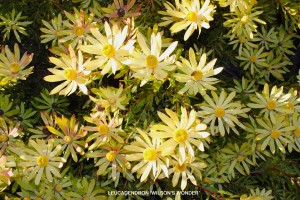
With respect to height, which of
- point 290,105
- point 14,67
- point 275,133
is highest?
point 14,67

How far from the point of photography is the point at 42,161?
1.35m

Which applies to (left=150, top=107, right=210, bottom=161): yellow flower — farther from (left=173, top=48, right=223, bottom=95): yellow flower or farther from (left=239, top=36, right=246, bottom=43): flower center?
(left=239, top=36, right=246, bottom=43): flower center

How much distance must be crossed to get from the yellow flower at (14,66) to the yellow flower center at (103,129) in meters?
0.35

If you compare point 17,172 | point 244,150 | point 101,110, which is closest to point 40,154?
point 17,172

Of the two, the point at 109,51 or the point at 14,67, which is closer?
the point at 109,51

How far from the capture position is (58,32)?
1.55 metres

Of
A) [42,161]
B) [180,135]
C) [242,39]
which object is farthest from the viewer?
[242,39]

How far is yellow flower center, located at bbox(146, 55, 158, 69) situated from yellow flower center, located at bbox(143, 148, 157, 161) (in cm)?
26

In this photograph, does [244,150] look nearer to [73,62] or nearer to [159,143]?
[159,143]

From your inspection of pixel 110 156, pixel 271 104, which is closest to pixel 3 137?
pixel 110 156

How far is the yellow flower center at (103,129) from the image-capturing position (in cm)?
137

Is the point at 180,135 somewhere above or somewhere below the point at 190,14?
below

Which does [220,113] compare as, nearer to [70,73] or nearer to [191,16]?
[191,16]

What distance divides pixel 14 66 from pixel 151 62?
1.80 ft
